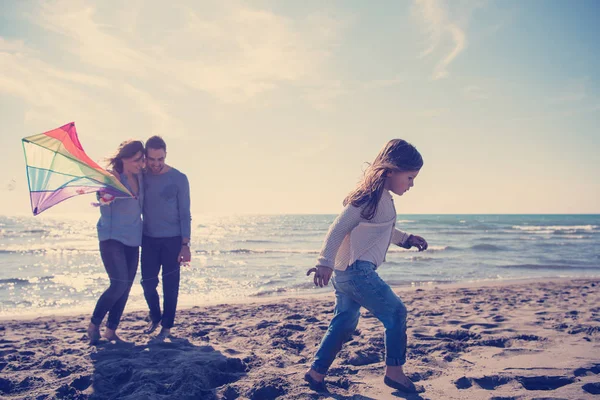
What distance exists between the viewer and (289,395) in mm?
2891

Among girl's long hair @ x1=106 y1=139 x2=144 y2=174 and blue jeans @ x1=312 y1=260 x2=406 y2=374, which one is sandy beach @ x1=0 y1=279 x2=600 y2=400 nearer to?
blue jeans @ x1=312 y1=260 x2=406 y2=374

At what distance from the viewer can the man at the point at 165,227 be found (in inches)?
173

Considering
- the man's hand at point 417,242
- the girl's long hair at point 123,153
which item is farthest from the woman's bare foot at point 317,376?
the girl's long hair at point 123,153

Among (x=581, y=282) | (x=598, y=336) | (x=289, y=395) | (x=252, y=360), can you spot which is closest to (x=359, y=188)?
(x=289, y=395)

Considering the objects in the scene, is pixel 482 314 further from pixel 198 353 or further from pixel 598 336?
pixel 198 353

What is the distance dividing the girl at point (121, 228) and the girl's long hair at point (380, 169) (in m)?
2.32

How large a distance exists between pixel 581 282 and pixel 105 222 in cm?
1057

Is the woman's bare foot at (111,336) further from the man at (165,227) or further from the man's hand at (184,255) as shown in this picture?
the man's hand at (184,255)

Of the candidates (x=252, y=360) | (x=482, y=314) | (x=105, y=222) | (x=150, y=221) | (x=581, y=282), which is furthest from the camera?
(x=581, y=282)

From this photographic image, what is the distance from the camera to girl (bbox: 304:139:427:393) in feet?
9.12

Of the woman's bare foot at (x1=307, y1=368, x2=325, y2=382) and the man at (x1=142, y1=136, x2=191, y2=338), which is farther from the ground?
the man at (x1=142, y1=136, x2=191, y2=338)

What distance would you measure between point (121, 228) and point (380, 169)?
2.59 meters

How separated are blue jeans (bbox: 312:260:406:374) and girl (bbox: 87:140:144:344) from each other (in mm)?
2196

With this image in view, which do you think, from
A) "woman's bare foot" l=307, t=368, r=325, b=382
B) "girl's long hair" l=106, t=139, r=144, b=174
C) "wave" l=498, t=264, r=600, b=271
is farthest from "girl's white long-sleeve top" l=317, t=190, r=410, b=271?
"wave" l=498, t=264, r=600, b=271
